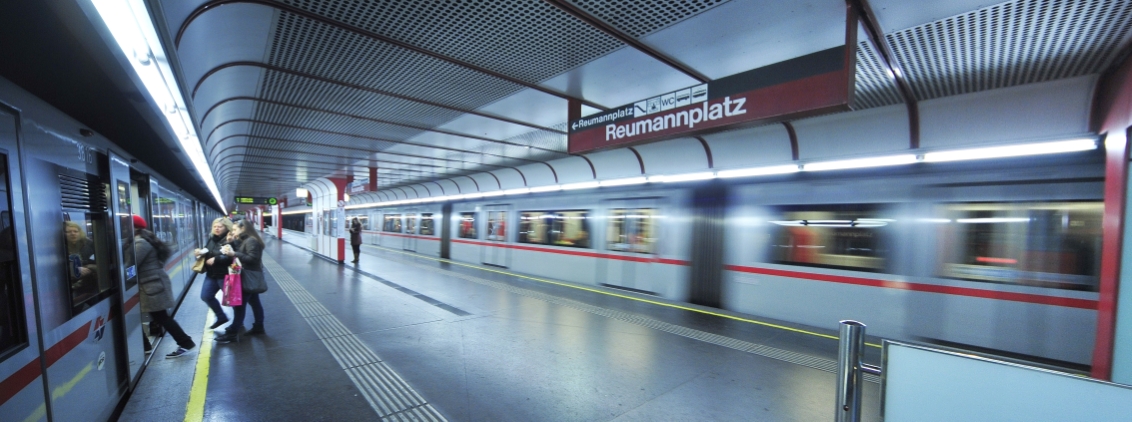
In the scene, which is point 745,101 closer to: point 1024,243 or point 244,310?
point 1024,243

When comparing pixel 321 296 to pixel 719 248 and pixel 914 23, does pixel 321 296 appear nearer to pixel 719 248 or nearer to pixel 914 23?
pixel 719 248

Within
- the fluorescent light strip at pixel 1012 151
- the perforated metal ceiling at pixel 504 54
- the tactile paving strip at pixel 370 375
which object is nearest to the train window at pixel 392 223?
the perforated metal ceiling at pixel 504 54

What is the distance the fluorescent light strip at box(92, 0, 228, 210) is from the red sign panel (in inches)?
127

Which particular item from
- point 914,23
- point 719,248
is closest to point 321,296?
point 719,248

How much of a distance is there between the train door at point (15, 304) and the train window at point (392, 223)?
16657mm

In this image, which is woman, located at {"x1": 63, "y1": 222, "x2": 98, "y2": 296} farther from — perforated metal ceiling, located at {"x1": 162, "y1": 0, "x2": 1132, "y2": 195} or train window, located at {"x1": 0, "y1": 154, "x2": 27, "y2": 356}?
perforated metal ceiling, located at {"x1": 162, "y1": 0, "x2": 1132, "y2": 195}

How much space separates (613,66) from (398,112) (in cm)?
310

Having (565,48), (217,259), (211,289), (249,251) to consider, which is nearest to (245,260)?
(249,251)

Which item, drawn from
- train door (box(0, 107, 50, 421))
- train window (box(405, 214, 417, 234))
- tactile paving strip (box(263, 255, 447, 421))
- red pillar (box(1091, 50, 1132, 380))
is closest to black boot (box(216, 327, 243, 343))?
tactile paving strip (box(263, 255, 447, 421))

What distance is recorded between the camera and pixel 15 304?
189cm

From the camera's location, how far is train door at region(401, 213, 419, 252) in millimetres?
16406

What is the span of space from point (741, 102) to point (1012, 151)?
3.42 meters

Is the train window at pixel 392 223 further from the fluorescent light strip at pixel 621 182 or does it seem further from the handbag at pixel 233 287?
the handbag at pixel 233 287

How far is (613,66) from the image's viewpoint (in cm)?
382
